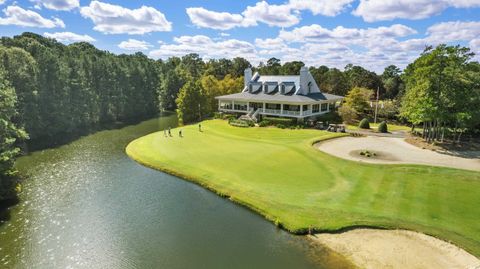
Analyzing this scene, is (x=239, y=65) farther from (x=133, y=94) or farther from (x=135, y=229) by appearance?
(x=135, y=229)

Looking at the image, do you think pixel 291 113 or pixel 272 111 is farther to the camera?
pixel 272 111

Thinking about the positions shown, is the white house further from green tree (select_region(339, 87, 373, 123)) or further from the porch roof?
green tree (select_region(339, 87, 373, 123))

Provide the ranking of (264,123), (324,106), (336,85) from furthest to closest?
1. (336,85)
2. (324,106)
3. (264,123)

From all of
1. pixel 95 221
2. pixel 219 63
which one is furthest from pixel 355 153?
pixel 219 63

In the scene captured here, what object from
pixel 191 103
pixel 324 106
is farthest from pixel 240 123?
pixel 324 106

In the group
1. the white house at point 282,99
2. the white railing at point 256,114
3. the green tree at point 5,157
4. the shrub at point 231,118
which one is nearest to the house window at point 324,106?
the white house at point 282,99

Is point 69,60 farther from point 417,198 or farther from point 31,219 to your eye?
point 417,198

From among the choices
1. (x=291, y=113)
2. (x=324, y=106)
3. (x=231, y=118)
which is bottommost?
(x=231, y=118)
